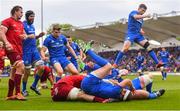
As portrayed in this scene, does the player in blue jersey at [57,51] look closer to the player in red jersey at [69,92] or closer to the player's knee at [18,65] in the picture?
the player's knee at [18,65]

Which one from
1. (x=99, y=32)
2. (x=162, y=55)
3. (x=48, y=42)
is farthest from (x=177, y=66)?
(x=48, y=42)

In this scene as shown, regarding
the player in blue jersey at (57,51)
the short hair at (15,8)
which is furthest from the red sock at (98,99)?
the player in blue jersey at (57,51)

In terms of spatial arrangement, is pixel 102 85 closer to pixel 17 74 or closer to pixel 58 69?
pixel 17 74

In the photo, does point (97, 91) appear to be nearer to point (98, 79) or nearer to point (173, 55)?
point (98, 79)

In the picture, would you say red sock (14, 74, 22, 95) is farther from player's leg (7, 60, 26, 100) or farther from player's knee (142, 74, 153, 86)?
player's knee (142, 74, 153, 86)

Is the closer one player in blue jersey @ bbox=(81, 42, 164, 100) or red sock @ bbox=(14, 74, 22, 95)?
player in blue jersey @ bbox=(81, 42, 164, 100)

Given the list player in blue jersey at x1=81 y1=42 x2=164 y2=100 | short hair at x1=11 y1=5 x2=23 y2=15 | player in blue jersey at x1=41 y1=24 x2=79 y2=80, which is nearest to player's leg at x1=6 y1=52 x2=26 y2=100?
short hair at x1=11 y1=5 x2=23 y2=15

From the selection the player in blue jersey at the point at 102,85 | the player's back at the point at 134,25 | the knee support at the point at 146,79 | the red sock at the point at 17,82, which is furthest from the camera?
the player's back at the point at 134,25

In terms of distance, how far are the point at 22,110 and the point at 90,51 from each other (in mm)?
2141

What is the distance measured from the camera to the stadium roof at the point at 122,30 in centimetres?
5187

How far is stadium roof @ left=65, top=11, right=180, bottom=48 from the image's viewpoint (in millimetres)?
51872

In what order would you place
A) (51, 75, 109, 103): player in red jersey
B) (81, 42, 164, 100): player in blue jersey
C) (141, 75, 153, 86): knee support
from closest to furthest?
(81, 42, 164, 100): player in blue jersey
(51, 75, 109, 103): player in red jersey
(141, 75, 153, 86): knee support

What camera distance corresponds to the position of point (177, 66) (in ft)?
172

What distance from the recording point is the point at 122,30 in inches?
2420
